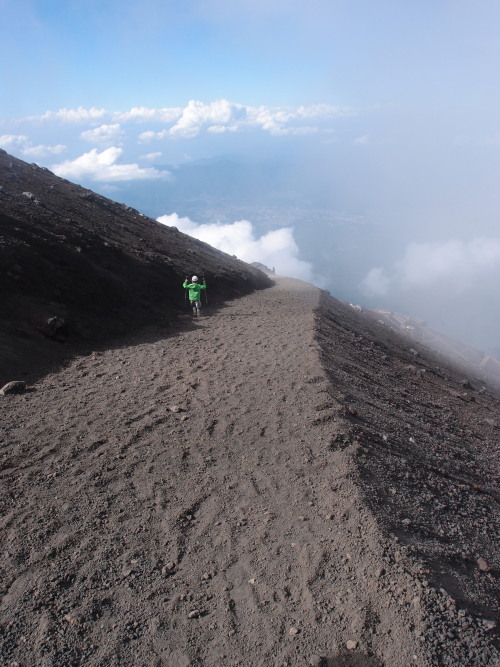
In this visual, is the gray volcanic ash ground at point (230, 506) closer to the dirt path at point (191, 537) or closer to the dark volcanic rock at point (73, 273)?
the dirt path at point (191, 537)

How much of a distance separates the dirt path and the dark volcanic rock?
2.72 metres

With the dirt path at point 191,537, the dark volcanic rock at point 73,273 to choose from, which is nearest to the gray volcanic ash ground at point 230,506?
the dirt path at point 191,537

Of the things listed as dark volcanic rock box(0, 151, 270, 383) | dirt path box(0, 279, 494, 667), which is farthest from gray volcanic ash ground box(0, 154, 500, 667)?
dark volcanic rock box(0, 151, 270, 383)

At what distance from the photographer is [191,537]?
17.9ft

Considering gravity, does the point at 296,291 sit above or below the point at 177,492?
above

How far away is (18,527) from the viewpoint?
5.41 metres

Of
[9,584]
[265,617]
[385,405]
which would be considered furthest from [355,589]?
[385,405]

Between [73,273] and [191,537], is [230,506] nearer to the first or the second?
[191,537]

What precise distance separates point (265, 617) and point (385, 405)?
22.2 ft

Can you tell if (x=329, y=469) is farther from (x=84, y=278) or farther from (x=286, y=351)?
(x=84, y=278)

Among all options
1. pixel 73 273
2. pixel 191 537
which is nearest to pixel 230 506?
pixel 191 537

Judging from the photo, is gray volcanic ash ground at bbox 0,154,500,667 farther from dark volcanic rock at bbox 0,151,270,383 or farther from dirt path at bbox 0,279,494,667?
dark volcanic rock at bbox 0,151,270,383

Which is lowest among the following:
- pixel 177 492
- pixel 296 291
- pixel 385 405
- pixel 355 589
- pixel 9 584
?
pixel 9 584

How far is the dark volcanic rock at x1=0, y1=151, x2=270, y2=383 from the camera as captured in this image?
11805 mm
